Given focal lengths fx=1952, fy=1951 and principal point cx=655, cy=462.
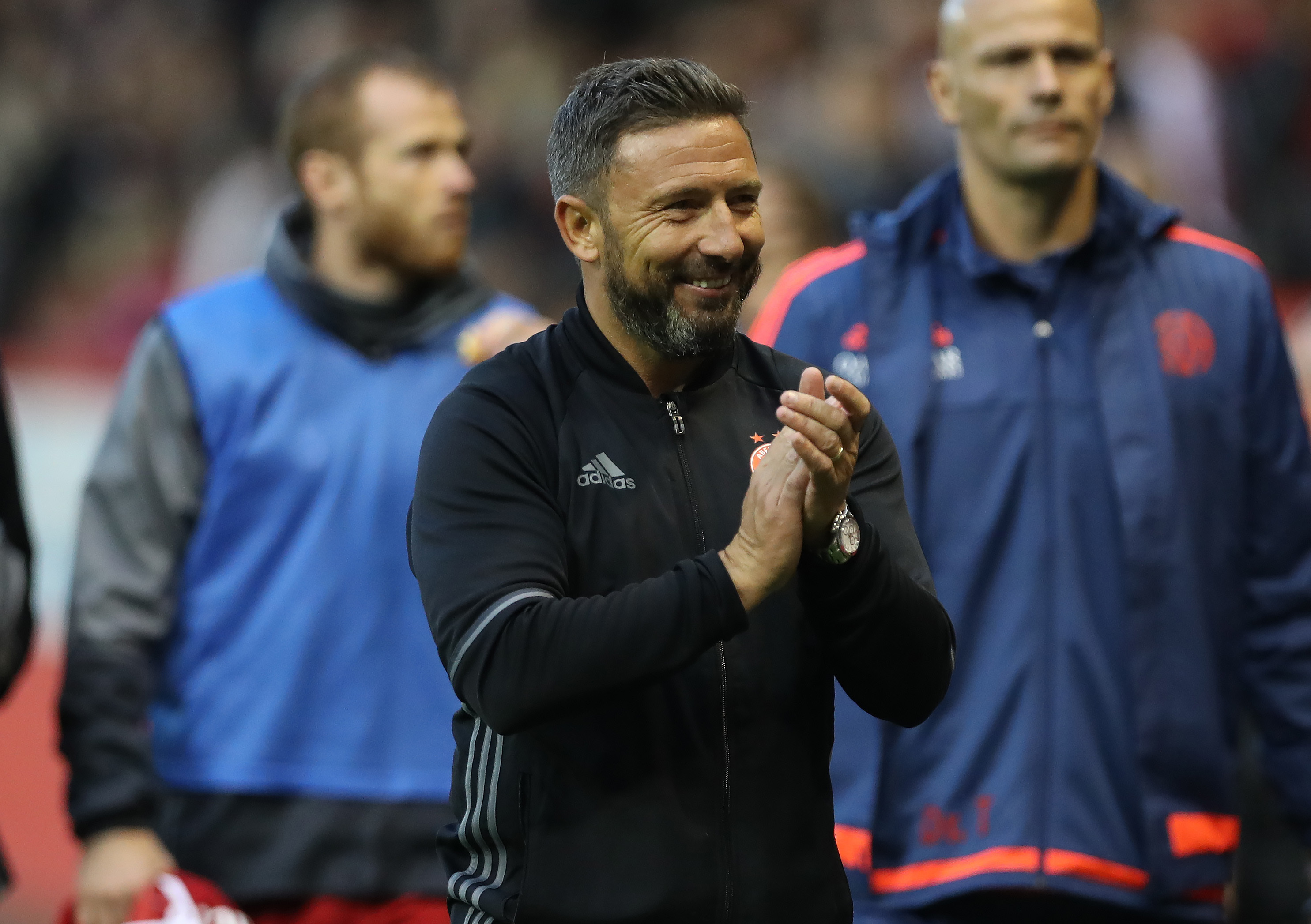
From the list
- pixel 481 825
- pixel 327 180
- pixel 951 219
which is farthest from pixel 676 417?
pixel 327 180

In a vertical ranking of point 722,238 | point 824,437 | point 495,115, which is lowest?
point 824,437

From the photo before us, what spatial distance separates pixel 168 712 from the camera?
171 inches

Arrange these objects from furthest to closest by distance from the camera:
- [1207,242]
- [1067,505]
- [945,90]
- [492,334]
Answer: [492,334], [945,90], [1207,242], [1067,505]

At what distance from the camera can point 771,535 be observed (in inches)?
96.6

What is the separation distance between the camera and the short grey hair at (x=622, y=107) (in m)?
2.68

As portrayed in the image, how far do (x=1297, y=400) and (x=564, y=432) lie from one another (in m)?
1.95

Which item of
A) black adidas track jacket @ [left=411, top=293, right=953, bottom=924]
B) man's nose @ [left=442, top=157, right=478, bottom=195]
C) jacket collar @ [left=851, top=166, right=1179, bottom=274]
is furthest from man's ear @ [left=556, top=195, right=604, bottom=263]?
man's nose @ [left=442, top=157, right=478, bottom=195]

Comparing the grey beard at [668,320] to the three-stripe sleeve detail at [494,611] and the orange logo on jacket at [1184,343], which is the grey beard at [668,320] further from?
the orange logo on jacket at [1184,343]

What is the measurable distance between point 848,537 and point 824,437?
6.6 inches

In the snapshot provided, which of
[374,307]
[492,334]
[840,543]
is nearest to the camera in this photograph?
[840,543]

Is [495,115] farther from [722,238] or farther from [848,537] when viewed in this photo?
[848,537]

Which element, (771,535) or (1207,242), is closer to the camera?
(771,535)

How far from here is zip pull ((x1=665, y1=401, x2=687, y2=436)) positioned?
2744 mm

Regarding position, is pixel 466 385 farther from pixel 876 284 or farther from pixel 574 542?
pixel 876 284
